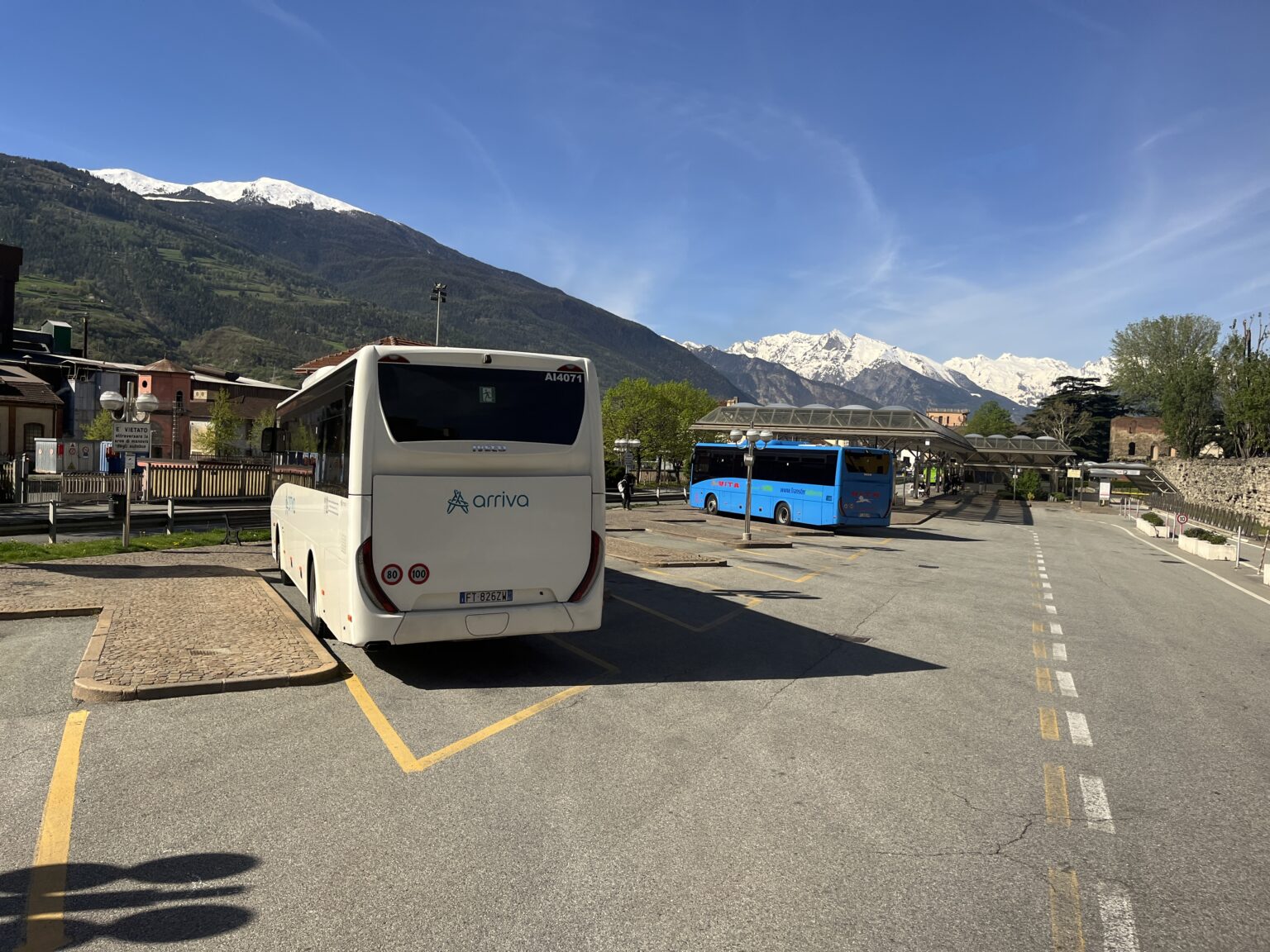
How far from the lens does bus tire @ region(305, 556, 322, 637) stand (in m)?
8.85

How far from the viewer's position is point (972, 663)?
912cm

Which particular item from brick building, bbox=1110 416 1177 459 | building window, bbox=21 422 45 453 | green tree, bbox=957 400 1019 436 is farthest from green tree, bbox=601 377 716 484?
green tree, bbox=957 400 1019 436

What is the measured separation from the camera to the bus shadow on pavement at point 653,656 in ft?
26.2

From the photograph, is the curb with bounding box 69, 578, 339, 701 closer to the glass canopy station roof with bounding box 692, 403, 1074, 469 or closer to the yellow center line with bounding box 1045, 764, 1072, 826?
the yellow center line with bounding box 1045, 764, 1072, 826

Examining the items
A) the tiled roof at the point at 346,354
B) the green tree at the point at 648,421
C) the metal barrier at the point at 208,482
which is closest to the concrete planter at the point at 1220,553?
the tiled roof at the point at 346,354

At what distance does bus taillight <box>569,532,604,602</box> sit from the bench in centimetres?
1337

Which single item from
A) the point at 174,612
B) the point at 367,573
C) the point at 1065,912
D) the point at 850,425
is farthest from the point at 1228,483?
the point at 174,612

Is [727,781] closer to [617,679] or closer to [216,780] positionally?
[617,679]

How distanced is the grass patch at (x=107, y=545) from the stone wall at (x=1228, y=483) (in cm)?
4656

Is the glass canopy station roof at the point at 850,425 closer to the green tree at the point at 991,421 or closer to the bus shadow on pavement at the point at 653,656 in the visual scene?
the bus shadow on pavement at the point at 653,656

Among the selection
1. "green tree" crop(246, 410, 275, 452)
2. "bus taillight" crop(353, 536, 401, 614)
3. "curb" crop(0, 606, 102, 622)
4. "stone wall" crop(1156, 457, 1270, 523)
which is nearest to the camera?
"bus taillight" crop(353, 536, 401, 614)

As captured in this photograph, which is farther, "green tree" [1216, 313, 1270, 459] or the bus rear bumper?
"green tree" [1216, 313, 1270, 459]

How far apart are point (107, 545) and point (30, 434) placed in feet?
147

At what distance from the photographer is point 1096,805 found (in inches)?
205
